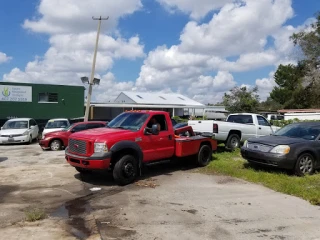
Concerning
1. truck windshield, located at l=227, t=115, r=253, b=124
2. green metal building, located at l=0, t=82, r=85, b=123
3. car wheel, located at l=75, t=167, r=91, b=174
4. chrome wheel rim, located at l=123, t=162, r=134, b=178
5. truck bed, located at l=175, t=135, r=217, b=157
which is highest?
green metal building, located at l=0, t=82, r=85, b=123

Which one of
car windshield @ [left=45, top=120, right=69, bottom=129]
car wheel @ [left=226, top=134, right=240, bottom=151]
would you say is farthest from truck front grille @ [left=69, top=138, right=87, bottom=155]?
car windshield @ [left=45, top=120, right=69, bottom=129]

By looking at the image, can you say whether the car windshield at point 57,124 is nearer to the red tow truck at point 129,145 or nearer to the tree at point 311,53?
the red tow truck at point 129,145

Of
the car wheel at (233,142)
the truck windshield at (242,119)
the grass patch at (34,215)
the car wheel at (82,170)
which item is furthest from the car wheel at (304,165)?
the grass patch at (34,215)

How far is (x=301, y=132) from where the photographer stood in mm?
10359

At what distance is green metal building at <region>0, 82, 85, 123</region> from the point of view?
90.9 feet

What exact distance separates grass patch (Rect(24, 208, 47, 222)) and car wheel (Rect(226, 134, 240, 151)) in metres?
9.39

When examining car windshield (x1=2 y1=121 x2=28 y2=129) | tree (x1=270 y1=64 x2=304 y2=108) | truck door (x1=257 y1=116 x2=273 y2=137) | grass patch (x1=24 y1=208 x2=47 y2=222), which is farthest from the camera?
tree (x1=270 y1=64 x2=304 y2=108)

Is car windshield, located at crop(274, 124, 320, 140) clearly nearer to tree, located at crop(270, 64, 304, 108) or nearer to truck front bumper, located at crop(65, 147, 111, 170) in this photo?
truck front bumper, located at crop(65, 147, 111, 170)

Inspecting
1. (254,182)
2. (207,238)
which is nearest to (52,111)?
(254,182)

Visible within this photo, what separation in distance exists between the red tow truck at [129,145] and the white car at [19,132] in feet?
39.1

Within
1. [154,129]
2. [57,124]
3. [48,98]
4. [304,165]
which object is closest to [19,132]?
[57,124]

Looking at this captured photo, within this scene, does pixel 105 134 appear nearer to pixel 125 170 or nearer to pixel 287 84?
pixel 125 170

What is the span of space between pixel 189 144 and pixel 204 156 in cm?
112

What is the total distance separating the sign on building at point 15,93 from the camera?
27.5 metres
